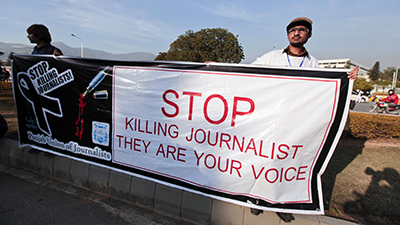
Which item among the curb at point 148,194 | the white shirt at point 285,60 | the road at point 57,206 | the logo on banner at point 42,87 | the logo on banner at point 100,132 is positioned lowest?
the road at point 57,206

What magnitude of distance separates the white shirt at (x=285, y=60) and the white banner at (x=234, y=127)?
0.70m

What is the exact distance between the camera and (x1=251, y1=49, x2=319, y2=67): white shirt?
276cm

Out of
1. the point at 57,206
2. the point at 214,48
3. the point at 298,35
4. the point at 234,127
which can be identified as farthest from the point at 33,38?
the point at 214,48

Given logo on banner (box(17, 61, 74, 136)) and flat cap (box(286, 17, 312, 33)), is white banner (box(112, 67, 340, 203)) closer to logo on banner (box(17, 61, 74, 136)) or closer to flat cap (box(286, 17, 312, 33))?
flat cap (box(286, 17, 312, 33))

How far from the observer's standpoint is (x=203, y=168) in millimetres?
2438

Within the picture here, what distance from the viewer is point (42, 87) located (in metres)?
3.33

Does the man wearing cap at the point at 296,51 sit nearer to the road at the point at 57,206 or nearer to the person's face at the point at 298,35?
the person's face at the point at 298,35


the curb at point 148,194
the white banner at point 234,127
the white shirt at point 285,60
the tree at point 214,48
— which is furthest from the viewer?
the tree at point 214,48

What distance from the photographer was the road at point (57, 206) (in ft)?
8.18

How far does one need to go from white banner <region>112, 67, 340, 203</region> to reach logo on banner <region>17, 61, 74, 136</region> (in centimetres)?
129

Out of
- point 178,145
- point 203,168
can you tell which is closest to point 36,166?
point 178,145

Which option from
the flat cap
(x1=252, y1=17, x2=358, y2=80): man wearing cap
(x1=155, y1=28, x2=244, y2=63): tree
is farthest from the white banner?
(x1=155, y1=28, x2=244, y2=63): tree

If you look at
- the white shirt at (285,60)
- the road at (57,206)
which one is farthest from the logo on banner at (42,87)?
the white shirt at (285,60)

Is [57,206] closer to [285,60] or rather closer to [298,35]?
[285,60]
